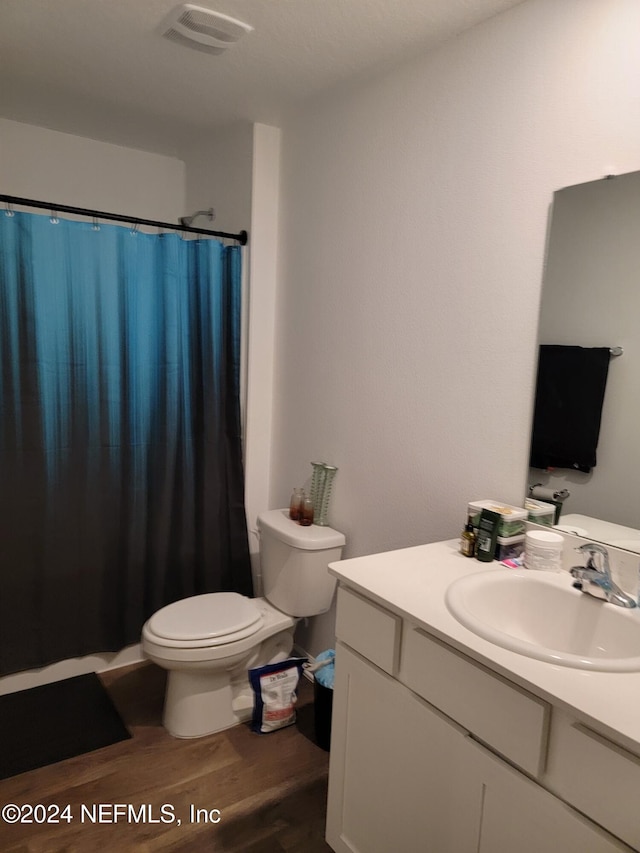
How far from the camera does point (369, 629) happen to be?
1357 mm

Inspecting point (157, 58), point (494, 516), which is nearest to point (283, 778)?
point (494, 516)

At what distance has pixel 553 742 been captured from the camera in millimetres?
964

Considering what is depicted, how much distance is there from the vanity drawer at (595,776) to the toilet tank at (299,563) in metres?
1.26

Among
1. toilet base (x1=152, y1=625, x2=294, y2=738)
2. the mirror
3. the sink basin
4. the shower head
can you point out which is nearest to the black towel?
the mirror

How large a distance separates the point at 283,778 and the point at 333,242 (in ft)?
6.30

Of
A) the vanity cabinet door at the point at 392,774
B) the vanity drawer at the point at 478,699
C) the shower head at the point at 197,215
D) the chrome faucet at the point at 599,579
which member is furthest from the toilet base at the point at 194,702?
the shower head at the point at 197,215

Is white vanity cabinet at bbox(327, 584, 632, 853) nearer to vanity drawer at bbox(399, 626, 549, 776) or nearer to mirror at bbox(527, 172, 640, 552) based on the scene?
vanity drawer at bbox(399, 626, 549, 776)

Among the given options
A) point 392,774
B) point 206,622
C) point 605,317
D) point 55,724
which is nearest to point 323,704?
point 206,622

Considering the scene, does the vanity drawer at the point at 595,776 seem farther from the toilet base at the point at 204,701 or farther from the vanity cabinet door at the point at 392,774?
the toilet base at the point at 204,701

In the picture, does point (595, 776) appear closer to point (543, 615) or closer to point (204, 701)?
point (543, 615)

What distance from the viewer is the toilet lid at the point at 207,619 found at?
1982mm

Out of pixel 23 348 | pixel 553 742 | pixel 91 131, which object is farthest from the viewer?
pixel 91 131

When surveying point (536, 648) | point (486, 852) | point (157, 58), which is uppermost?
point (157, 58)

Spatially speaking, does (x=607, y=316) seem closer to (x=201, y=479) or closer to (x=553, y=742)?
(x=553, y=742)
